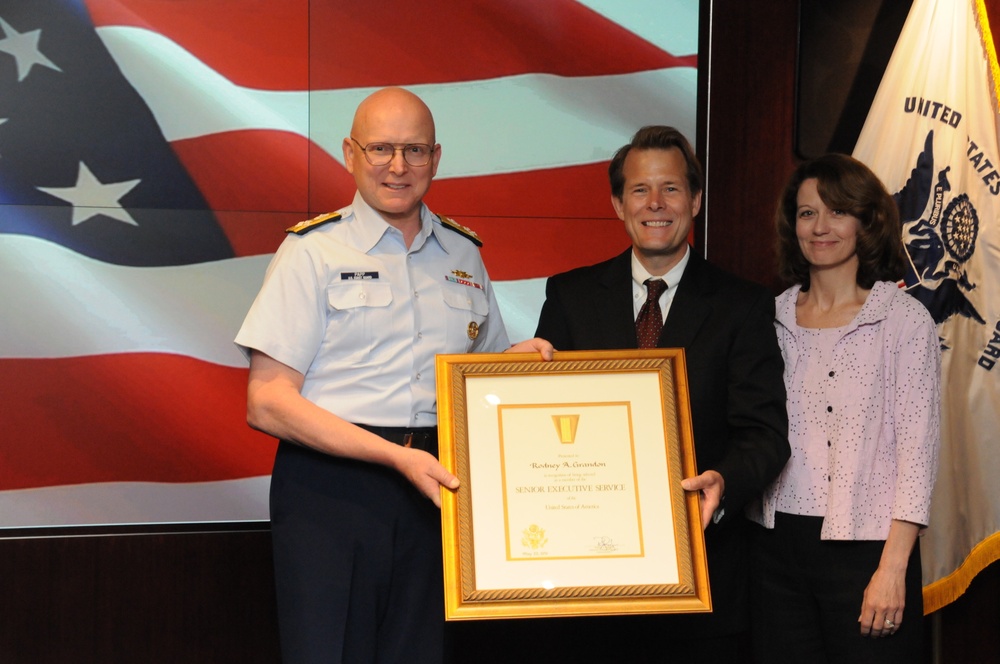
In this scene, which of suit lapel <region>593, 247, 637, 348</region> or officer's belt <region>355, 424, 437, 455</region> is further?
A: suit lapel <region>593, 247, 637, 348</region>

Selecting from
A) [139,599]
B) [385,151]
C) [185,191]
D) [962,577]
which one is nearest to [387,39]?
[185,191]

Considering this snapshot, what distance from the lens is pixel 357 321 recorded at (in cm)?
199

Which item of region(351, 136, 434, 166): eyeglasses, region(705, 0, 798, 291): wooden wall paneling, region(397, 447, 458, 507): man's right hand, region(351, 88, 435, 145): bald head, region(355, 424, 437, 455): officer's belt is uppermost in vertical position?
region(705, 0, 798, 291): wooden wall paneling

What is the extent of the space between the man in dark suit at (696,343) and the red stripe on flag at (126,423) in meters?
1.33

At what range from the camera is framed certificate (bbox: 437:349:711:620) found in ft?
5.73

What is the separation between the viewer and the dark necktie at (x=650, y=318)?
6.97 ft

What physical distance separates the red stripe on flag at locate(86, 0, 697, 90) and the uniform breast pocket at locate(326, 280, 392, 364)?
1431 millimetres

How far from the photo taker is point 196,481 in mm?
3100

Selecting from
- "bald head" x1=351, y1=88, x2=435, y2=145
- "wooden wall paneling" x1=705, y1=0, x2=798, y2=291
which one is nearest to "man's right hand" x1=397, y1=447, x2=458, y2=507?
"bald head" x1=351, y1=88, x2=435, y2=145

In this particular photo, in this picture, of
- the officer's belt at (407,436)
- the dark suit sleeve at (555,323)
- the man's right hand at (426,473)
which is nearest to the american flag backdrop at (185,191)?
the dark suit sleeve at (555,323)

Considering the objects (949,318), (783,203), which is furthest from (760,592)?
(949,318)

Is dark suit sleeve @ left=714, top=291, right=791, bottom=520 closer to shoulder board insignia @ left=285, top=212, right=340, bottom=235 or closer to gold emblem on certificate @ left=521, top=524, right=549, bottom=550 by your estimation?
gold emblem on certificate @ left=521, top=524, right=549, bottom=550

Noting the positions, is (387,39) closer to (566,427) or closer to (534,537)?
(566,427)

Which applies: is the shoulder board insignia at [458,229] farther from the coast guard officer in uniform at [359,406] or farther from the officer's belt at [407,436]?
the officer's belt at [407,436]
